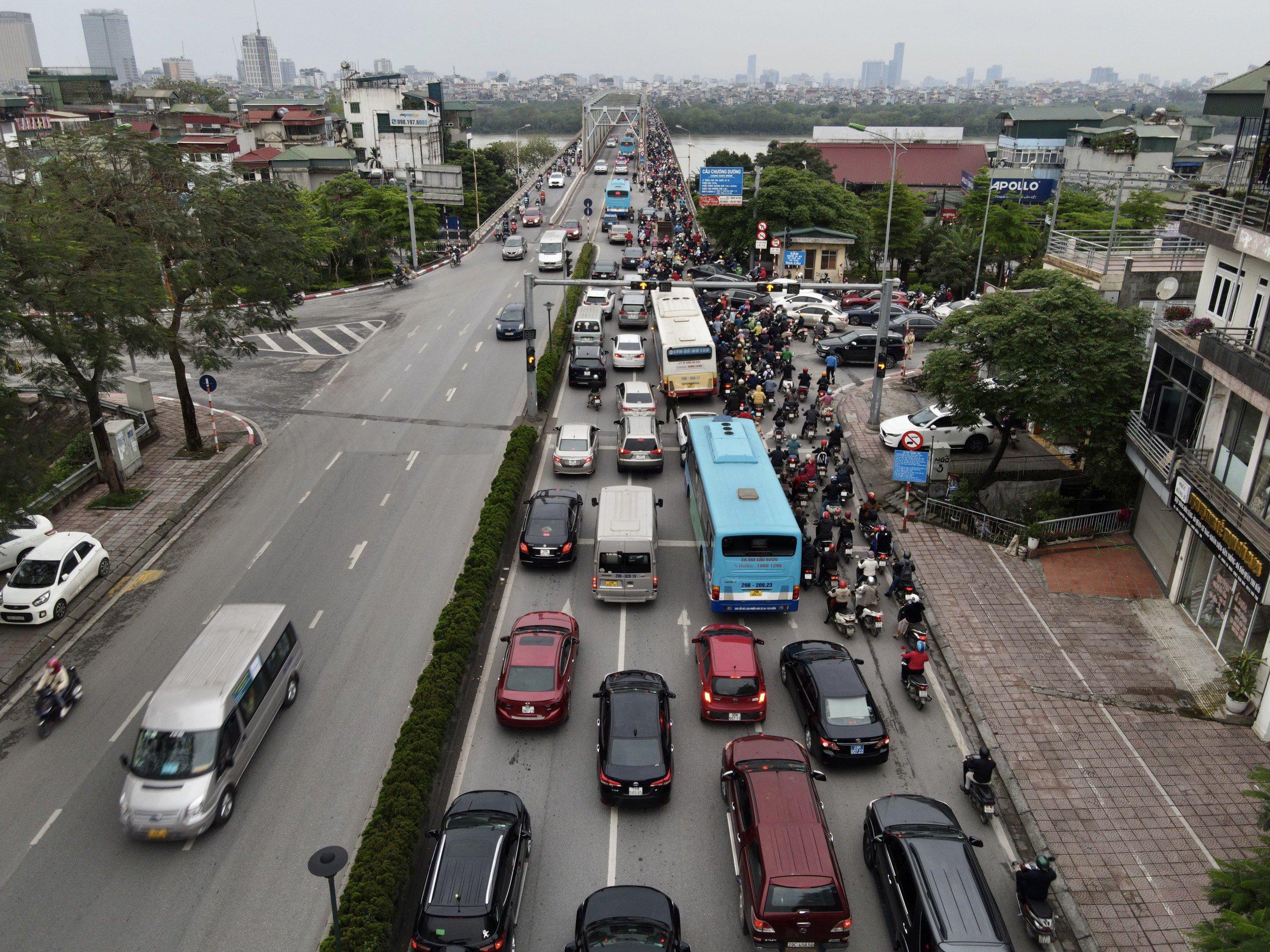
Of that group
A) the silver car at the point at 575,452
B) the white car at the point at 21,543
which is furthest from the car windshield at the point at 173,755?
the silver car at the point at 575,452

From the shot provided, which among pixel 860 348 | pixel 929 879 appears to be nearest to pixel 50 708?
pixel 929 879

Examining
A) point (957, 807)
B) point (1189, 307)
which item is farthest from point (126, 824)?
point (1189, 307)

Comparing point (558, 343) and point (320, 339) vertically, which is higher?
point (558, 343)

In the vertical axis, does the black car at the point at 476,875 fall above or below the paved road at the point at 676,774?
above

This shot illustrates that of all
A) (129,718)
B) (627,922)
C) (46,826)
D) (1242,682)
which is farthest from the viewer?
(1242,682)

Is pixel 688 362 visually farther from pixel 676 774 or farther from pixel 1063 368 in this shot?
pixel 676 774

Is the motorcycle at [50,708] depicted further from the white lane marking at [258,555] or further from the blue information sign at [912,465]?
the blue information sign at [912,465]

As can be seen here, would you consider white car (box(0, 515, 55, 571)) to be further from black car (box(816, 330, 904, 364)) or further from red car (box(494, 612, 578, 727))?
black car (box(816, 330, 904, 364))
